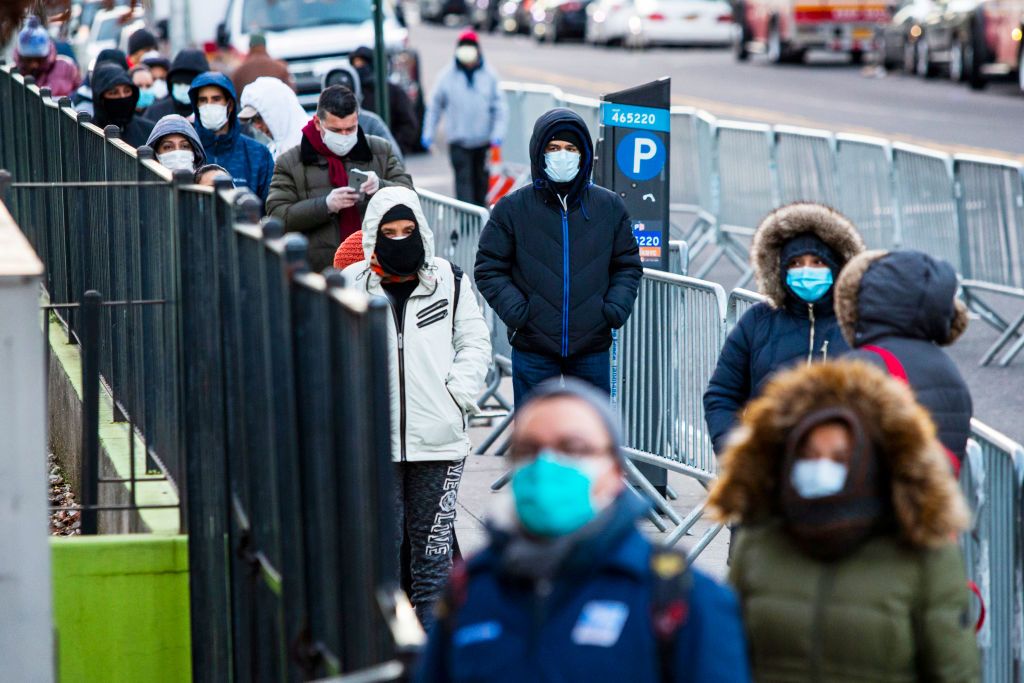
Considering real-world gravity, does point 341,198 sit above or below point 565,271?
above

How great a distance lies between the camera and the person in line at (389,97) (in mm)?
18391

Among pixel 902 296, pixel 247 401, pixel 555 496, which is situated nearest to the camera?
pixel 555 496

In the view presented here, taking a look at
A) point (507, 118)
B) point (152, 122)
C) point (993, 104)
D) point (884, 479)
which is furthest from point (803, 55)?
point (884, 479)

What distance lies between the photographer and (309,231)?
29.3ft

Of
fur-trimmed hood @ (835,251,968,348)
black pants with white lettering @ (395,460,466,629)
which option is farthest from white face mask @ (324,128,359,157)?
fur-trimmed hood @ (835,251,968,348)

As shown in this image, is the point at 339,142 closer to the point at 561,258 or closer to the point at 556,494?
the point at 561,258

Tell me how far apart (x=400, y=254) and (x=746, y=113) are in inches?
900

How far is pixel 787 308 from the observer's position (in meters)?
5.89

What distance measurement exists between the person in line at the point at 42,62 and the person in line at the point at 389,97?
2.88 metres

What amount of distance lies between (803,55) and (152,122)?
1212 inches

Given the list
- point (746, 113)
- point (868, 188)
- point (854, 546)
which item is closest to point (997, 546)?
point (854, 546)

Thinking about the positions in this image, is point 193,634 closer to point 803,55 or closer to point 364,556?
point 364,556

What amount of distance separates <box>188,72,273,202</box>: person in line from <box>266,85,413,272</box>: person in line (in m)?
1.05

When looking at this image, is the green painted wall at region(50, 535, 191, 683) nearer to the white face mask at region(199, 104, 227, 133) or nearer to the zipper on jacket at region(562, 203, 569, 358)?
the zipper on jacket at region(562, 203, 569, 358)
